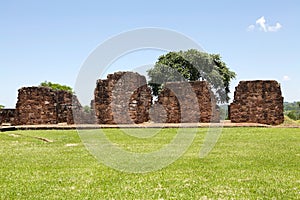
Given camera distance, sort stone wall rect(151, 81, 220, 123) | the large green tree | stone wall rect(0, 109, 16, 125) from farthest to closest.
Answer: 1. the large green tree
2. stone wall rect(0, 109, 16, 125)
3. stone wall rect(151, 81, 220, 123)

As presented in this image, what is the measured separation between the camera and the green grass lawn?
5.54 m

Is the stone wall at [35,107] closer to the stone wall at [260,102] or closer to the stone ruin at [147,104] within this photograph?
the stone ruin at [147,104]

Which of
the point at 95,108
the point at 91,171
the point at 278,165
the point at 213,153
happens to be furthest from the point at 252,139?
the point at 95,108

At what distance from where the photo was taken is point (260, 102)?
22.0 m

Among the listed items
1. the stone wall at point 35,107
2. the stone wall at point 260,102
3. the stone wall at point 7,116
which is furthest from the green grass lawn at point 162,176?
the stone wall at point 7,116

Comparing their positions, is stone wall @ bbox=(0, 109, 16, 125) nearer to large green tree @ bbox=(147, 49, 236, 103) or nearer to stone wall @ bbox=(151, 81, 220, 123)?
stone wall @ bbox=(151, 81, 220, 123)

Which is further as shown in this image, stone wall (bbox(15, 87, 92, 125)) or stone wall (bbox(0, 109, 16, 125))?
stone wall (bbox(0, 109, 16, 125))

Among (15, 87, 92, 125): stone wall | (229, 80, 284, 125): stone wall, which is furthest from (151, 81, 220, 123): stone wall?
(15, 87, 92, 125): stone wall

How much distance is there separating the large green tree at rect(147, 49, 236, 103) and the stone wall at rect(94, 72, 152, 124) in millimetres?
21053

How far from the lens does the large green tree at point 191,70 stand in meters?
43.4

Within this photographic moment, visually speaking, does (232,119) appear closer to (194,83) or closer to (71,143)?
(194,83)

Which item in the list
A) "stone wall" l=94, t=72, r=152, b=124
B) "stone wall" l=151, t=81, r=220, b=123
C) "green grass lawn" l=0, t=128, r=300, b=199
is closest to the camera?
"green grass lawn" l=0, t=128, r=300, b=199

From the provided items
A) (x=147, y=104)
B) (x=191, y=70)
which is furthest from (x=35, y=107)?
(x=191, y=70)

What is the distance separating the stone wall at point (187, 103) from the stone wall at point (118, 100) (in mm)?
1714
